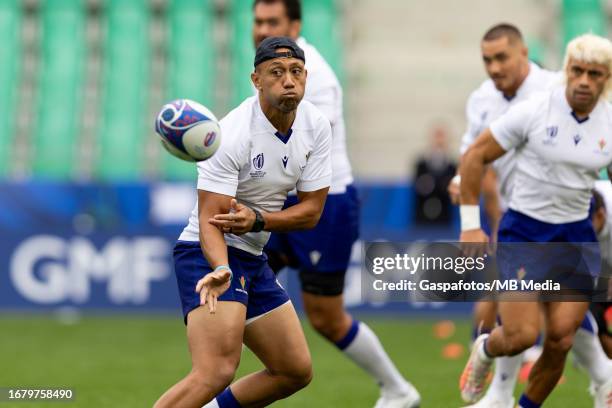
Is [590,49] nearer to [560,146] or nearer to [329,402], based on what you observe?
[560,146]

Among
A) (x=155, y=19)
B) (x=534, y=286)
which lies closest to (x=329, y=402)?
(x=534, y=286)

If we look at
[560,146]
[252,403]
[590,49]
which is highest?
[590,49]

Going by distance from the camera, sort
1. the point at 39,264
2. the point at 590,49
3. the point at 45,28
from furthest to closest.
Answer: the point at 45,28
the point at 39,264
the point at 590,49

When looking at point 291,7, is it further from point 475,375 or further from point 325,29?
point 325,29

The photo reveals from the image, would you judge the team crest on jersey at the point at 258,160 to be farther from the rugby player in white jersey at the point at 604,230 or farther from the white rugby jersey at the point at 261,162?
the rugby player in white jersey at the point at 604,230

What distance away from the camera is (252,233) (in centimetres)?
619

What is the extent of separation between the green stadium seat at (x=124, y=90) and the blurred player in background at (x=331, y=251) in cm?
1054

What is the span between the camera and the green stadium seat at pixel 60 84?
18391 mm

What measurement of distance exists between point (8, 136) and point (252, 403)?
12.8 meters

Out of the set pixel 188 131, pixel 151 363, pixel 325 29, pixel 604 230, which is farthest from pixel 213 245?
pixel 325 29

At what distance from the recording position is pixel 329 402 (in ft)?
27.8

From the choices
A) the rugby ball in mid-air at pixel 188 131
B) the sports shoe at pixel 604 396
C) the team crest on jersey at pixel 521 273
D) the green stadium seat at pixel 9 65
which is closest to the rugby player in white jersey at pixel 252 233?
the rugby ball in mid-air at pixel 188 131

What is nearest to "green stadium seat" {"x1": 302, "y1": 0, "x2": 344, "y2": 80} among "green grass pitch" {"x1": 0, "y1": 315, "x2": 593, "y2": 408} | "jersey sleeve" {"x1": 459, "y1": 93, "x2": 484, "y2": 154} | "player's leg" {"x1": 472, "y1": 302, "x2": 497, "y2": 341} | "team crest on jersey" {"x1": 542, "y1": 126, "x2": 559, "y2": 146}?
"green grass pitch" {"x1": 0, "y1": 315, "x2": 593, "y2": 408}

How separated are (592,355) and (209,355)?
308 cm
